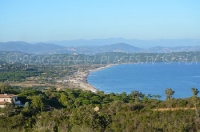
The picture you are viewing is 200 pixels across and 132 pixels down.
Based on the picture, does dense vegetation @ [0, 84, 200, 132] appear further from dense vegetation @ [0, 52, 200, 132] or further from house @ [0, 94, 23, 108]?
house @ [0, 94, 23, 108]

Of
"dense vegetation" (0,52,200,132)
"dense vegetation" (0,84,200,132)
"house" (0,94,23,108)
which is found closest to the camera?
"dense vegetation" (0,84,200,132)

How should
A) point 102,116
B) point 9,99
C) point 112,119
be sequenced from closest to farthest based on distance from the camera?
point 102,116
point 112,119
point 9,99

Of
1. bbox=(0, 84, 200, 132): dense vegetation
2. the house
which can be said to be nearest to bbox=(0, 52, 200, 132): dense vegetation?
bbox=(0, 84, 200, 132): dense vegetation

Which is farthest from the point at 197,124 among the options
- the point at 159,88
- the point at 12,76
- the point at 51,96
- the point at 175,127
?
the point at 12,76

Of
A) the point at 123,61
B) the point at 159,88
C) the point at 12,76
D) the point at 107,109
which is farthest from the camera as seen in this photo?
the point at 123,61

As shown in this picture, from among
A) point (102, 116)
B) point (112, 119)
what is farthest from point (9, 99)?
point (102, 116)

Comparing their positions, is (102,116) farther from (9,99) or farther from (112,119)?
(9,99)

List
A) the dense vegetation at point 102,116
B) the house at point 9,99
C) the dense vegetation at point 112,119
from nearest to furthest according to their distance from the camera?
the dense vegetation at point 112,119
the dense vegetation at point 102,116
the house at point 9,99

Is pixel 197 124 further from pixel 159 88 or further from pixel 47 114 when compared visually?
pixel 159 88

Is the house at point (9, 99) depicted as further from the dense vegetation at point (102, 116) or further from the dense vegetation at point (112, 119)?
the dense vegetation at point (112, 119)

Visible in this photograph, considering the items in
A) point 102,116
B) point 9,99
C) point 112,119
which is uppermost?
point 102,116

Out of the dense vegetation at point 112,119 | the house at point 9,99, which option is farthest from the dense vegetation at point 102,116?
the house at point 9,99
